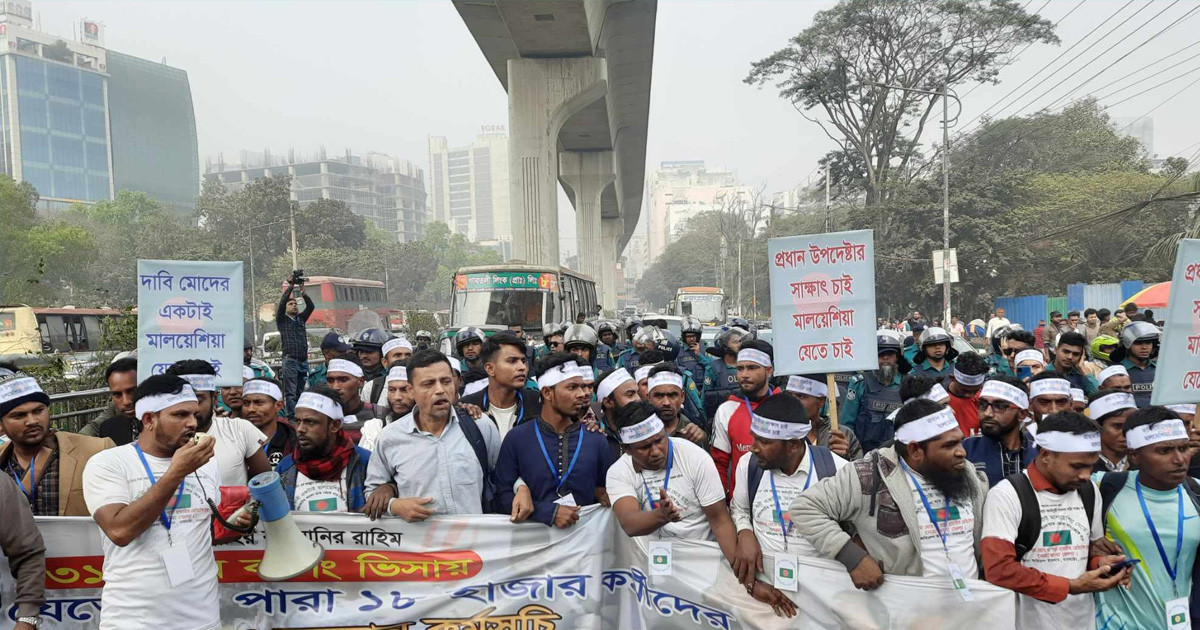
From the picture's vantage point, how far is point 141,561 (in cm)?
344

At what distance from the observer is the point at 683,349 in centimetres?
1030

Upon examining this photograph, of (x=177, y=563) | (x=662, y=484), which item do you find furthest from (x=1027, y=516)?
(x=177, y=563)

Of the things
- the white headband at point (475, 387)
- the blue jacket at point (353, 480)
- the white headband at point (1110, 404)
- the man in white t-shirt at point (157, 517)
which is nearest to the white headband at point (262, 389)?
the blue jacket at point (353, 480)

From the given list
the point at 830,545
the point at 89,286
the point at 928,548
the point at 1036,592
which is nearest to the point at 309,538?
the point at 830,545

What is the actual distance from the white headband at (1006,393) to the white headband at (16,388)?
4.73m

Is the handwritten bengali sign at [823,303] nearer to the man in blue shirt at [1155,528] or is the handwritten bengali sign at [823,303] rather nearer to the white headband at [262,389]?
the man in blue shirt at [1155,528]

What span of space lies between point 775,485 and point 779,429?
0.28m

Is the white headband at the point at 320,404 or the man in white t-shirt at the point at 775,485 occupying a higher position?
the white headband at the point at 320,404

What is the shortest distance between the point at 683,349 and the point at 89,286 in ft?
178

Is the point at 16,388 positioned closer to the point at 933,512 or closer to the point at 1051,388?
the point at 933,512

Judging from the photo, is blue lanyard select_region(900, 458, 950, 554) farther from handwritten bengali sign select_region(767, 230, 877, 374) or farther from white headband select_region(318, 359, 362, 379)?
white headband select_region(318, 359, 362, 379)

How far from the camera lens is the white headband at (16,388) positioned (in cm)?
399

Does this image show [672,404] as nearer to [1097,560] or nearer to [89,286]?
[1097,560]

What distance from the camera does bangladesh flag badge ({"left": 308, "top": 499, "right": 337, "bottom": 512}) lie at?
171 inches
